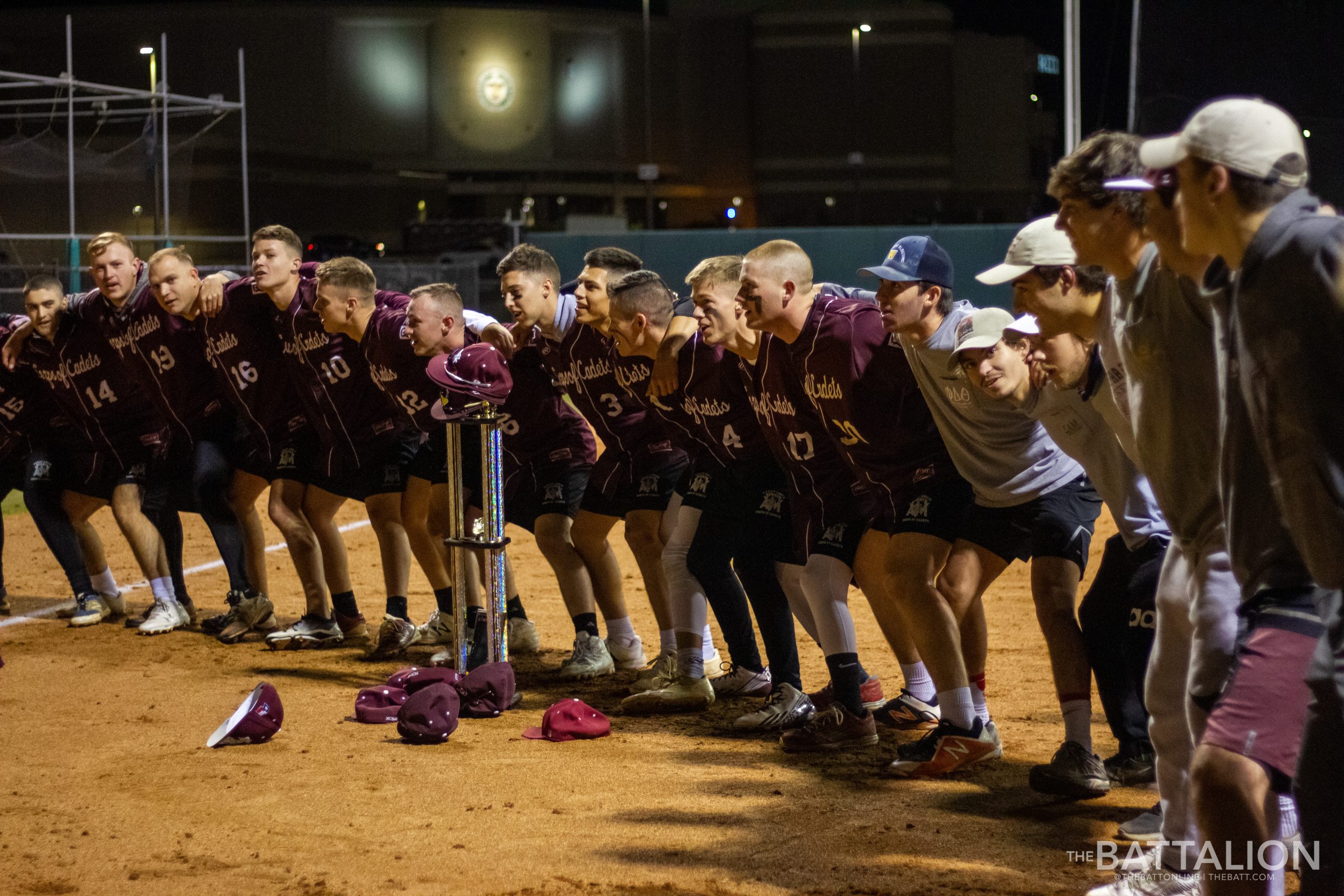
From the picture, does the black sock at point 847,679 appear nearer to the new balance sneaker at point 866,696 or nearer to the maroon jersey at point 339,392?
the new balance sneaker at point 866,696

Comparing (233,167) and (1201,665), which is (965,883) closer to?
(1201,665)

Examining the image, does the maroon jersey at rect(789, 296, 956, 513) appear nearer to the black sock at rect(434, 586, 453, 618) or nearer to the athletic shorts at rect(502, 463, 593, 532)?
the athletic shorts at rect(502, 463, 593, 532)

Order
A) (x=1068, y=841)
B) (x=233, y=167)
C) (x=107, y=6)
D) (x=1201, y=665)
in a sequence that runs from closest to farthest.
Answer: (x=1201, y=665)
(x=1068, y=841)
(x=233, y=167)
(x=107, y=6)

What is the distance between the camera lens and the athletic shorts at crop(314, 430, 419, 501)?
757 centimetres

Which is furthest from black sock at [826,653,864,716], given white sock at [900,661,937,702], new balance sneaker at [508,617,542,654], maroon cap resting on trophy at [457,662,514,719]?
new balance sneaker at [508,617,542,654]

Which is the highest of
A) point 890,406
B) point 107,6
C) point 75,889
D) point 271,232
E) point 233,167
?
point 107,6

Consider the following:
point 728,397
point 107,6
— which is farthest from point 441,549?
point 107,6

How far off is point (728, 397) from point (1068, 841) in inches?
101

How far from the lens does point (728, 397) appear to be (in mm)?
6000

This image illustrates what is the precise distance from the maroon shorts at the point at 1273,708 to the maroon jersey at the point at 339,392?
5.73m

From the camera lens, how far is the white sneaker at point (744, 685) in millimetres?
6336

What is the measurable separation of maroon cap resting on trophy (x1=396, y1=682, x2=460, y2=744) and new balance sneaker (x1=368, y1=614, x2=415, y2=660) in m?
1.73

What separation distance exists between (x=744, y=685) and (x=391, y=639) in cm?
220

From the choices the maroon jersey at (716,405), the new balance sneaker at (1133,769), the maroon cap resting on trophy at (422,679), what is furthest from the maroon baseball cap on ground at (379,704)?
the new balance sneaker at (1133,769)
